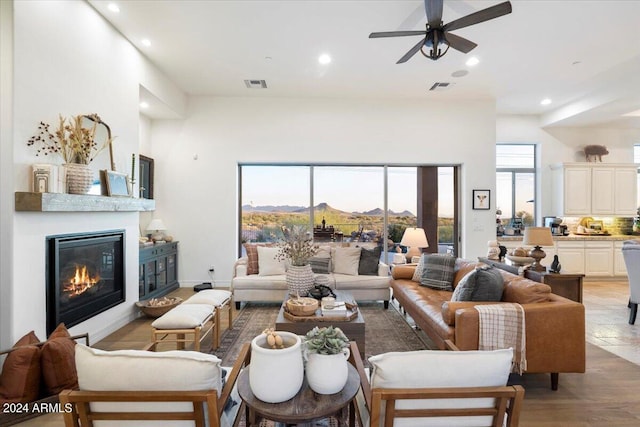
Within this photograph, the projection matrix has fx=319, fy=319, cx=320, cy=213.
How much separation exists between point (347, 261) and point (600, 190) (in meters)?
5.72

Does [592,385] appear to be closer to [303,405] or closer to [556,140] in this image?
[303,405]

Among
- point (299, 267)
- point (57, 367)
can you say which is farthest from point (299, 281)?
point (57, 367)

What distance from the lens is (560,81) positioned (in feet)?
16.6

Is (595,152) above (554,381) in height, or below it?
above

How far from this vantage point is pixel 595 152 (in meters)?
6.64

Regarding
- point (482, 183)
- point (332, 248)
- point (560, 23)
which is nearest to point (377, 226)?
point (332, 248)

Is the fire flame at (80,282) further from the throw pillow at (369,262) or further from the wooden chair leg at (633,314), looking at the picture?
the wooden chair leg at (633,314)

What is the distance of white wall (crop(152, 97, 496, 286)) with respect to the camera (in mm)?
5754

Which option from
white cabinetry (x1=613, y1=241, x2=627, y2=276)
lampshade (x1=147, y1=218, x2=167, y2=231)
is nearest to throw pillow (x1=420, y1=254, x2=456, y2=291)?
lampshade (x1=147, y1=218, x2=167, y2=231)

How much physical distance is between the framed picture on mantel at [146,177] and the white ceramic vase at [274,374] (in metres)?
4.74

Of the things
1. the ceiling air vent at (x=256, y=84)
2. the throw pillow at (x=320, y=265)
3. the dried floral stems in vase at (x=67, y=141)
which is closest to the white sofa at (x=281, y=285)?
the throw pillow at (x=320, y=265)

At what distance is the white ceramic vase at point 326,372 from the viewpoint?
1375mm

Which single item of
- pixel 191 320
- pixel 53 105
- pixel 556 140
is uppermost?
pixel 556 140

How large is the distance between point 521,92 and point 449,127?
1258 millimetres
